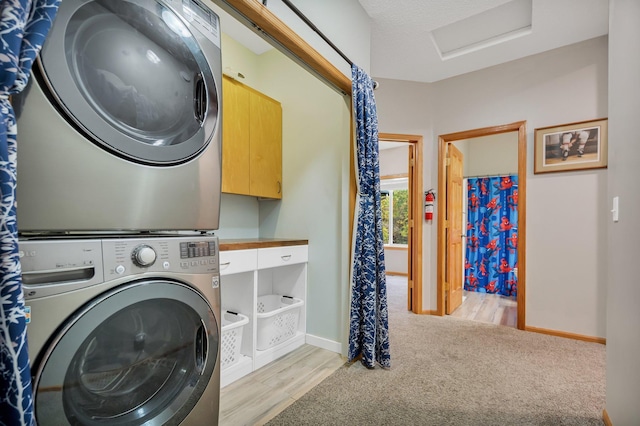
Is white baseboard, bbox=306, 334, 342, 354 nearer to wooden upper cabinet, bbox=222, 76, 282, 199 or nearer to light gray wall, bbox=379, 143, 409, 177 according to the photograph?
wooden upper cabinet, bbox=222, 76, 282, 199

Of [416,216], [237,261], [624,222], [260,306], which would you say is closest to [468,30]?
[416,216]

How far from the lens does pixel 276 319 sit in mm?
2193

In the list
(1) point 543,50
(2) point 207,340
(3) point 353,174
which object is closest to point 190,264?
(2) point 207,340

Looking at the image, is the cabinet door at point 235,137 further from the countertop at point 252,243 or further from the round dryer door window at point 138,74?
the round dryer door window at point 138,74

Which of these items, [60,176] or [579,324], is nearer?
[60,176]

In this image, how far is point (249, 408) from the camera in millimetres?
1589

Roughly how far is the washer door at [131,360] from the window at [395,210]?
551 centimetres

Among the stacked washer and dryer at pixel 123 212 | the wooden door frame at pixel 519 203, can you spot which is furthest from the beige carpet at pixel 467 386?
the stacked washer and dryer at pixel 123 212

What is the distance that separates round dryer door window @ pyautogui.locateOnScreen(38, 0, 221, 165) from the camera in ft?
2.42

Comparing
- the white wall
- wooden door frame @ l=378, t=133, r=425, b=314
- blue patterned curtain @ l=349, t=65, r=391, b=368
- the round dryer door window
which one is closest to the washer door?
the round dryer door window

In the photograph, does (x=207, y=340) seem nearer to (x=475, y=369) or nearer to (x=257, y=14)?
(x=257, y=14)

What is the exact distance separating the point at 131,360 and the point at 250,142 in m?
1.80

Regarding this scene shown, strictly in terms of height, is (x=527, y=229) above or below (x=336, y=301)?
above

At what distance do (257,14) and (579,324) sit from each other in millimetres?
3478
